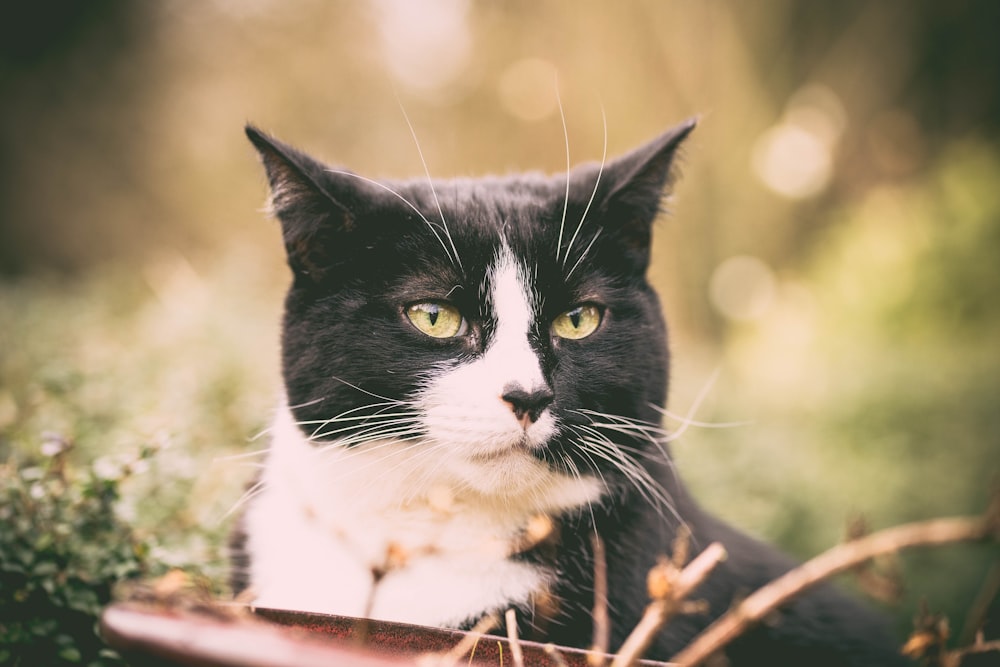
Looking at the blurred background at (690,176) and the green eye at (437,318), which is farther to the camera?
the blurred background at (690,176)

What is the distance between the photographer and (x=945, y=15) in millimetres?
7145

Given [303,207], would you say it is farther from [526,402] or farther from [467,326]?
[526,402]

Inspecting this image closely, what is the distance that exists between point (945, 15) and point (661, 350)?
753 cm

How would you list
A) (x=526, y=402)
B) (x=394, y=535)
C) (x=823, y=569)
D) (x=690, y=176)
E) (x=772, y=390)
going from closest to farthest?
(x=823, y=569), (x=526, y=402), (x=394, y=535), (x=772, y=390), (x=690, y=176)

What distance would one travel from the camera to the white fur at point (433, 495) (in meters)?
1.27

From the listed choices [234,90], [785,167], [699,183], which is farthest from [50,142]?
[785,167]

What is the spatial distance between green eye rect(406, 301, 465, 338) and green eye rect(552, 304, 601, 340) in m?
0.20

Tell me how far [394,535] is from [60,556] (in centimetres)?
58

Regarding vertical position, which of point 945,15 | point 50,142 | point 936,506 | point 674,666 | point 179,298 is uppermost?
point 945,15

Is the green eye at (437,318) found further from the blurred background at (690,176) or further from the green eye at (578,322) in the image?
the blurred background at (690,176)

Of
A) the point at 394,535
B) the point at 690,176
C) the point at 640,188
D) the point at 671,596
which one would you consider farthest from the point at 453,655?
the point at 690,176

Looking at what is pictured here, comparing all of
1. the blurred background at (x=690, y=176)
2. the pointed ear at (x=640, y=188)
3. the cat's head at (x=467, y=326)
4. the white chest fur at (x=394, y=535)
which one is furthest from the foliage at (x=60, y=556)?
the blurred background at (x=690, y=176)

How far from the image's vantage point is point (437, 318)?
140cm

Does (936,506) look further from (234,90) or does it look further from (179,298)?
(234,90)
